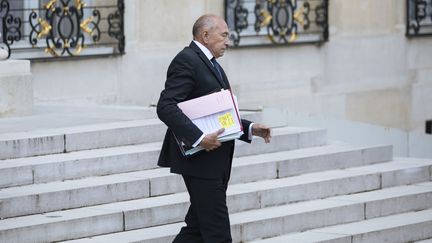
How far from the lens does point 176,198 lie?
10.5 m

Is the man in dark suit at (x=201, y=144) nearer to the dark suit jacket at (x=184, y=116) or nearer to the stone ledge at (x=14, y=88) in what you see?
the dark suit jacket at (x=184, y=116)

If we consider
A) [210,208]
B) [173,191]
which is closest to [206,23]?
[210,208]

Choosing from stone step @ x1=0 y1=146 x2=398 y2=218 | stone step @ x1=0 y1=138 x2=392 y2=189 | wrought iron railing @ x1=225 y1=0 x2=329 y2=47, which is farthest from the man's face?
wrought iron railing @ x1=225 y1=0 x2=329 y2=47

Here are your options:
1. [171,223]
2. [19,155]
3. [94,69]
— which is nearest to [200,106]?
[171,223]

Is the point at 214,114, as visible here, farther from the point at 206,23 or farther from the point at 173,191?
the point at 173,191

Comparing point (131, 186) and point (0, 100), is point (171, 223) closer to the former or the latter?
point (131, 186)

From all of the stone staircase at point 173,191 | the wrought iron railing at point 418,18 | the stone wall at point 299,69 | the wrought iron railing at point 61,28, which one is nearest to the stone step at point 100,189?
the stone staircase at point 173,191

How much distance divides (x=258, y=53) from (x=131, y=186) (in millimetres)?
6119

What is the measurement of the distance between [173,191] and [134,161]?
18.2 inches

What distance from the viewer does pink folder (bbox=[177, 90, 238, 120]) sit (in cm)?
834

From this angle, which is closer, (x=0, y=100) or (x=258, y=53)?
(x=0, y=100)

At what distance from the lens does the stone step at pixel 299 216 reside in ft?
32.1

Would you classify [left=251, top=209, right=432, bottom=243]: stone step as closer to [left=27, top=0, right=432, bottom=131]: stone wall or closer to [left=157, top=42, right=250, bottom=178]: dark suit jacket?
[left=157, top=42, right=250, bottom=178]: dark suit jacket

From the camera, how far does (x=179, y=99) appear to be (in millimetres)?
8305
